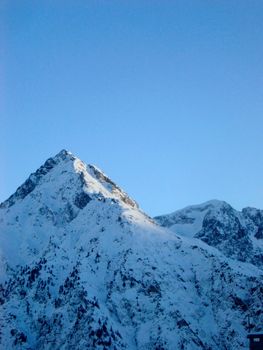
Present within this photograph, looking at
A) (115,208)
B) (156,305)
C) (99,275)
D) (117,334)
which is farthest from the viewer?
(115,208)

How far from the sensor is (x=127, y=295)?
16075 cm

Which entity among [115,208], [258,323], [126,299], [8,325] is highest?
[115,208]

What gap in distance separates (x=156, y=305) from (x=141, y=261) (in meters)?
15.6

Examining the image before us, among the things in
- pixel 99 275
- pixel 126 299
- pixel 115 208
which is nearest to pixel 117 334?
pixel 126 299

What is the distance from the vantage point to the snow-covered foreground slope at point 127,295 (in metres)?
151

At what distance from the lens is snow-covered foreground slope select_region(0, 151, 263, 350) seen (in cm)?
15075

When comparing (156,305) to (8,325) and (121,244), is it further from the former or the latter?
(8,325)

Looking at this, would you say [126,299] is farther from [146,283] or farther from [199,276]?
[199,276]

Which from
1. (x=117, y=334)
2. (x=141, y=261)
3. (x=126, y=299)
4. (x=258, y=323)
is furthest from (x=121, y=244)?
(x=258, y=323)

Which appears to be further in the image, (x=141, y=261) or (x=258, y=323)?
(x=141, y=261)

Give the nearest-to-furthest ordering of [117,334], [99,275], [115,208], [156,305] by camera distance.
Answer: [117,334] < [156,305] < [99,275] < [115,208]

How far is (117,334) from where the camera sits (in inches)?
5837

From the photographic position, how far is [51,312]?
16162 cm

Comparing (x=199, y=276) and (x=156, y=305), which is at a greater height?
(x=199, y=276)
